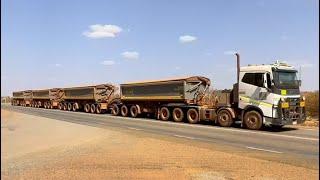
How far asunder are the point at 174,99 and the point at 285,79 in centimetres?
803

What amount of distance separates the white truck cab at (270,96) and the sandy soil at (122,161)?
25.0ft

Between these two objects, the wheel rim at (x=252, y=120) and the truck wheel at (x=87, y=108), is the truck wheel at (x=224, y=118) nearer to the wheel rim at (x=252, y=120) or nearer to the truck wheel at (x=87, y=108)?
the wheel rim at (x=252, y=120)

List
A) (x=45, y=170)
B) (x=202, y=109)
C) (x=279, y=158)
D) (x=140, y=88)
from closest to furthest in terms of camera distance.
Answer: (x=45, y=170) → (x=279, y=158) → (x=202, y=109) → (x=140, y=88)

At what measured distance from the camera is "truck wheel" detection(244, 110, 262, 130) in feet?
71.5

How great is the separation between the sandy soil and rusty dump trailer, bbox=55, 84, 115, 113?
24377mm

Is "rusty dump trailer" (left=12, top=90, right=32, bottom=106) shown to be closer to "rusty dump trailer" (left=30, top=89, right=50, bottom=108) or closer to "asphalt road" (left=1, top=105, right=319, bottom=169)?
"rusty dump trailer" (left=30, top=89, right=50, bottom=108)

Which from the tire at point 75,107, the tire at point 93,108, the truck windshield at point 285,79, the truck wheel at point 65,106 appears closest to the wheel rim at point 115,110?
the tire at point 93,108

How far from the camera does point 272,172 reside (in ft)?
34.1

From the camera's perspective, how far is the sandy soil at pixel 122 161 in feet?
32.5

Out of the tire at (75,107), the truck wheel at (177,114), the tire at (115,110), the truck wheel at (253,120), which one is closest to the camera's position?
the truck wheel at (253,120)

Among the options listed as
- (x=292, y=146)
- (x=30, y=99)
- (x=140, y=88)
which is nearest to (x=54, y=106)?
(x=30, y=99)

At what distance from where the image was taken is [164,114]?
29.0 meters

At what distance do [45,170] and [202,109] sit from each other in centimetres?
1617

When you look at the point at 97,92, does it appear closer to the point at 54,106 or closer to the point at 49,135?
the point at 54,106
